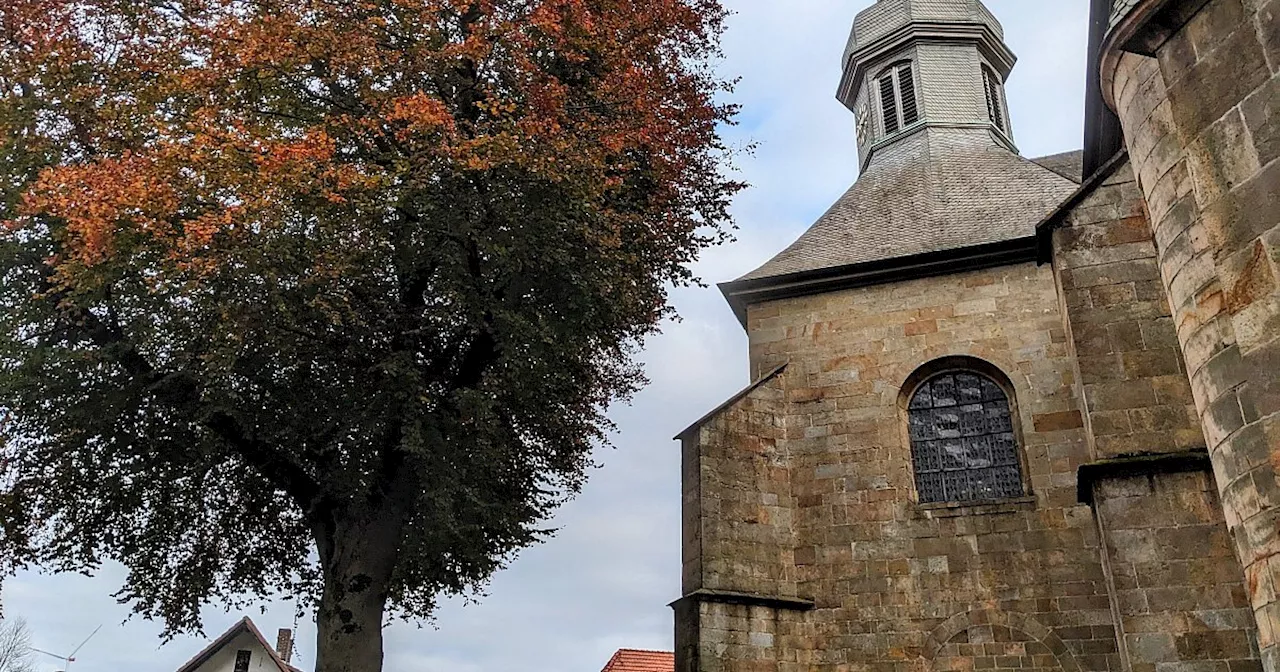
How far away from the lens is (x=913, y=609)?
32.5ft

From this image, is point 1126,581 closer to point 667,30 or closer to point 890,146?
point 667,30

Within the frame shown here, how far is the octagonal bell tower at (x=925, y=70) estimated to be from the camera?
55.4 ft

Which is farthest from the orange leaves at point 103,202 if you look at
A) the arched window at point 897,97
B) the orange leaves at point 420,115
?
the arched window at point 897,97

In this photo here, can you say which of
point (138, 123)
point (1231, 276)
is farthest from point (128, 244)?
point (1231, 276)

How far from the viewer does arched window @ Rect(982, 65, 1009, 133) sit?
57.6 feet

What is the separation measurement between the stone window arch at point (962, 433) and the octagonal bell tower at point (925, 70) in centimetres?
669

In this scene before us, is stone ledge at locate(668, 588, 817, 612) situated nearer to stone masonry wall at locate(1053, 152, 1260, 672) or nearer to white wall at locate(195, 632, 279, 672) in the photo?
stone masonry wall at locate(1053, 152, 1260, 672)

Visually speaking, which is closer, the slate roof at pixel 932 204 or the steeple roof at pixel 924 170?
the steeple roof at pixel 924 170

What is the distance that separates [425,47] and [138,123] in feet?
9.49

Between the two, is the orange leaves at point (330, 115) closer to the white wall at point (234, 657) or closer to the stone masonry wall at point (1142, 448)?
the stone masonry wall at point (1142, 448)

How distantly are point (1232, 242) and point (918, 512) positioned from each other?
635cm

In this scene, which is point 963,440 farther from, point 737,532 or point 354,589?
point 354,589

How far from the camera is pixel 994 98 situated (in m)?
18.0

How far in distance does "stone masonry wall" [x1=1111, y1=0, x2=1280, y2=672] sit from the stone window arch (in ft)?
19.1
